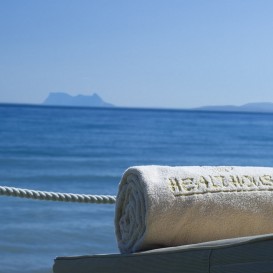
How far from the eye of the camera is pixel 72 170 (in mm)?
15672

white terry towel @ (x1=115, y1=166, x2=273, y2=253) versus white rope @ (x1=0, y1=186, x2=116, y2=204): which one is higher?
white terry towel @ (x1=115, y1=166, x2=273, y2=253)

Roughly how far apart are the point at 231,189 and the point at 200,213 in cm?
10

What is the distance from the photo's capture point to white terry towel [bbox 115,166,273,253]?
1.76 metres

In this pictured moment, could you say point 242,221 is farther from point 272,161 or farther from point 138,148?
point 138,148

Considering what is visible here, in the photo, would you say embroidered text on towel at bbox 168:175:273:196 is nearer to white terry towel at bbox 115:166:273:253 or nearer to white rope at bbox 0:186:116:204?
white terry towel at bbox 115:166:273:253

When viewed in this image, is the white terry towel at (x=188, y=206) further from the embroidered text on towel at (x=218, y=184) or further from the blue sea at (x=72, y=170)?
the blue sea at (x=72, y=170)

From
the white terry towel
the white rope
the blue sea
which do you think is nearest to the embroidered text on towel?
the white terry towel

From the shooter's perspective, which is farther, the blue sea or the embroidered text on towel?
the blue sea

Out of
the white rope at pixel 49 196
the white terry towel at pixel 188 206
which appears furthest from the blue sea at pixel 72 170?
the white terry towel at pixel 188 206

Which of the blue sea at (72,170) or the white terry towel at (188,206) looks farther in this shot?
the blue sea at (72,170)

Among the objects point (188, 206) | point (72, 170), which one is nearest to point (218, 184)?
point (188, 206)

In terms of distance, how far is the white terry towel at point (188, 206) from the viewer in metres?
1.76

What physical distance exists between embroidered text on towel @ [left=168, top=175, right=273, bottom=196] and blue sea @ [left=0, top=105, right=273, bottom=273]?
4.53 metres

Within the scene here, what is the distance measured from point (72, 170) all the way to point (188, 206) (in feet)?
45.8
